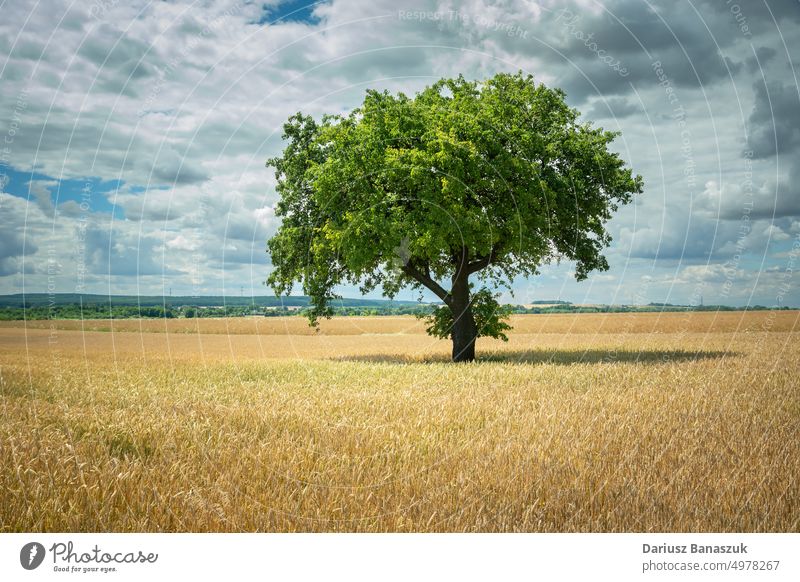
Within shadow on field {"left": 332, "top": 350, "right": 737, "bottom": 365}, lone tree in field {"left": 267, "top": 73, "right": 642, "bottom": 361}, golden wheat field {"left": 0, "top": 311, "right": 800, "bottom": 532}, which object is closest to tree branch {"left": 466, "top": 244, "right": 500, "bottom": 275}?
lone tree in field {"left": 267, "top": 73, "right": 642, "bottom": 361}

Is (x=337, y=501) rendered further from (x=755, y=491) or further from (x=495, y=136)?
(x=495, y=136)

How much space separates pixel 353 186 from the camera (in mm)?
29219

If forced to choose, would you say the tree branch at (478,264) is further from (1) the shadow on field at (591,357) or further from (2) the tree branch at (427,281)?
(1) the shadow on field at (591,357)

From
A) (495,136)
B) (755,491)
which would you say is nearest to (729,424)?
(755,491)

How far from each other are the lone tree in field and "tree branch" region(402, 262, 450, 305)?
0.22 feet

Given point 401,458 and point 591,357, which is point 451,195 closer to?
point 591,357

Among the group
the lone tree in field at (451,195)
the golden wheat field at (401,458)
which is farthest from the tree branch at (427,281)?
the golden wheat field at (401,458)

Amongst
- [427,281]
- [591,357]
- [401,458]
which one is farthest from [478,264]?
[401,458]

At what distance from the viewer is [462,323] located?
32.7m

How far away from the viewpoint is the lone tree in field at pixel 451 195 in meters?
27.9

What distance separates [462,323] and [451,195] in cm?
798

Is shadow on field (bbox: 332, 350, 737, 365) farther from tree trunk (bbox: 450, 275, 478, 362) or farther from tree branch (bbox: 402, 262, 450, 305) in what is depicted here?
tree branch (bbox: 402, 262, 450, 305)

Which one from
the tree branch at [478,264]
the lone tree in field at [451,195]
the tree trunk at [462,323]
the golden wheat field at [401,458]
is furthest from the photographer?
the tree branch at [478,264]

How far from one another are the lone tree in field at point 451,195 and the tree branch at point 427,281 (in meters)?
0.07
